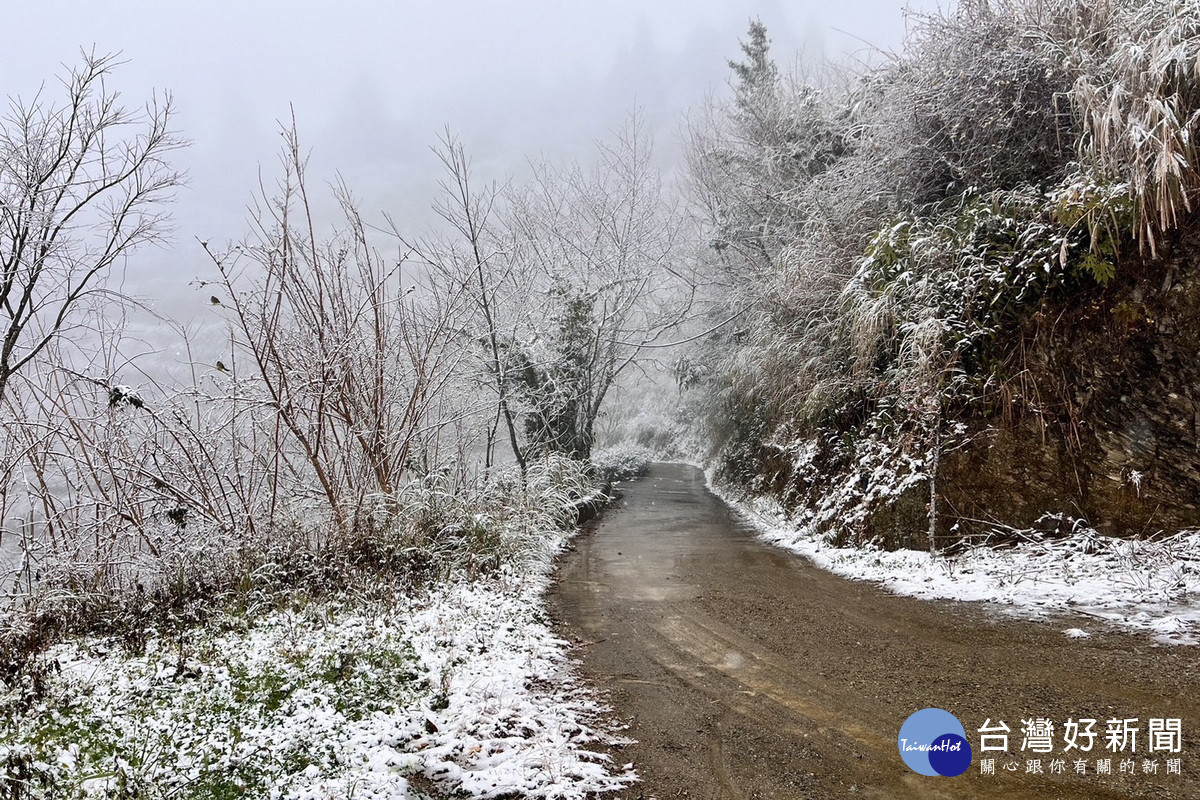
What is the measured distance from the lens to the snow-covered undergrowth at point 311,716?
2.77 metres

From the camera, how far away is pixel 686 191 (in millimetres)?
16969

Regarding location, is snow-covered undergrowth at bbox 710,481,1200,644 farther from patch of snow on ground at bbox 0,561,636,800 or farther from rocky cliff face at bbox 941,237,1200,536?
patch of snow on ground at bbox 0,561,636,800

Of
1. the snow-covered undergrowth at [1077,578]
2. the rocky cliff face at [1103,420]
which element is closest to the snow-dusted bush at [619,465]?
the snow-covered undergrowth at [1077,578]

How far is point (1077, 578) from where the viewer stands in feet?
17.1

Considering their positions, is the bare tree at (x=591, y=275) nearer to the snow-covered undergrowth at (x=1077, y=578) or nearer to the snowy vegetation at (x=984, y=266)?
the snowy vegetation at (x=984, y=266)

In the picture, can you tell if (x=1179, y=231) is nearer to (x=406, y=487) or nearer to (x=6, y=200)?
(x=406, y=487)

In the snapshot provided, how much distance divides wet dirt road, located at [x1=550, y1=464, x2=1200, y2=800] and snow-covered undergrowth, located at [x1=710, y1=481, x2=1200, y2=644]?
0.33 meters

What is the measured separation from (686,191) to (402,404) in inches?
464

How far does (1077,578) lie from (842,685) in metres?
3.00

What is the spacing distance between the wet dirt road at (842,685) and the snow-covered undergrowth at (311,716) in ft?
1.41

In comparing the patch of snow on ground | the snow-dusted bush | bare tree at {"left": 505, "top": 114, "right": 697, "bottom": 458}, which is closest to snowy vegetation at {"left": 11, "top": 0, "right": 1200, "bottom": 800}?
the patch of snow on ground

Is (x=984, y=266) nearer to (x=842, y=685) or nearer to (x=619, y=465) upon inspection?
(x=842, y=685)

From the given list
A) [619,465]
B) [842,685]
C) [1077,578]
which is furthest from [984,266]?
[619,465]

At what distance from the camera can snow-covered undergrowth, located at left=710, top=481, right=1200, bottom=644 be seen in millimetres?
4422
